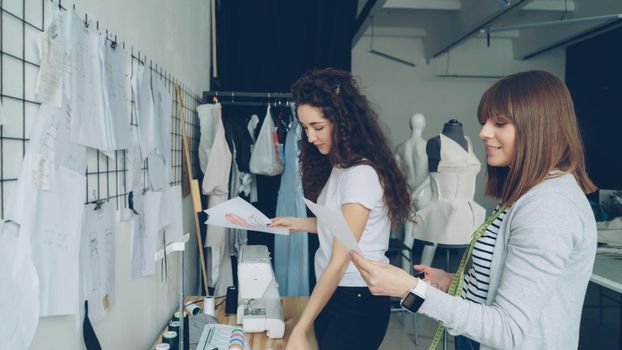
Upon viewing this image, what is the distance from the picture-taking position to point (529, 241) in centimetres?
83

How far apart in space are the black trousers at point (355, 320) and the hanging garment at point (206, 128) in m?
1.41

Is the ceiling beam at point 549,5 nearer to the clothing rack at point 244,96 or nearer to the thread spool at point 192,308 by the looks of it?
the clothing rack at point 244,96

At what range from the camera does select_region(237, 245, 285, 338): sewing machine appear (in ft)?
4.95

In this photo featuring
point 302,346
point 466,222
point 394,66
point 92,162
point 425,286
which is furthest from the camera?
point 394,66

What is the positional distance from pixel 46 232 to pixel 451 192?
3.03m

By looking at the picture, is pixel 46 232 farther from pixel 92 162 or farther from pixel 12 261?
pixel 92 162

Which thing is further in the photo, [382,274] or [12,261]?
[382,274]

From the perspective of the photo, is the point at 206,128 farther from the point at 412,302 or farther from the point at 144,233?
the point at 412,302

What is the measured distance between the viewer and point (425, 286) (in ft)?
3.00

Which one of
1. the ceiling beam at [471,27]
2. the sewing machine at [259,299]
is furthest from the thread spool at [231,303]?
the ceiling beam at [471,27]

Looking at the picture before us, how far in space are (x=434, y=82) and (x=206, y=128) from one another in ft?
18.6

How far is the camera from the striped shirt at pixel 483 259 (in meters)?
1.00

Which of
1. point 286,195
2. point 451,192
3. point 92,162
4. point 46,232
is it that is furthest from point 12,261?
point 451,192

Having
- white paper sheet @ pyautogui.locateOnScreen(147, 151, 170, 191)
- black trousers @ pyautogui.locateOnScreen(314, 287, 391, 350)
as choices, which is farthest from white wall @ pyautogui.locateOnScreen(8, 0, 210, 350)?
black trousers @ pyautogui.locateOnScreen(314, 287, 391, 350)
